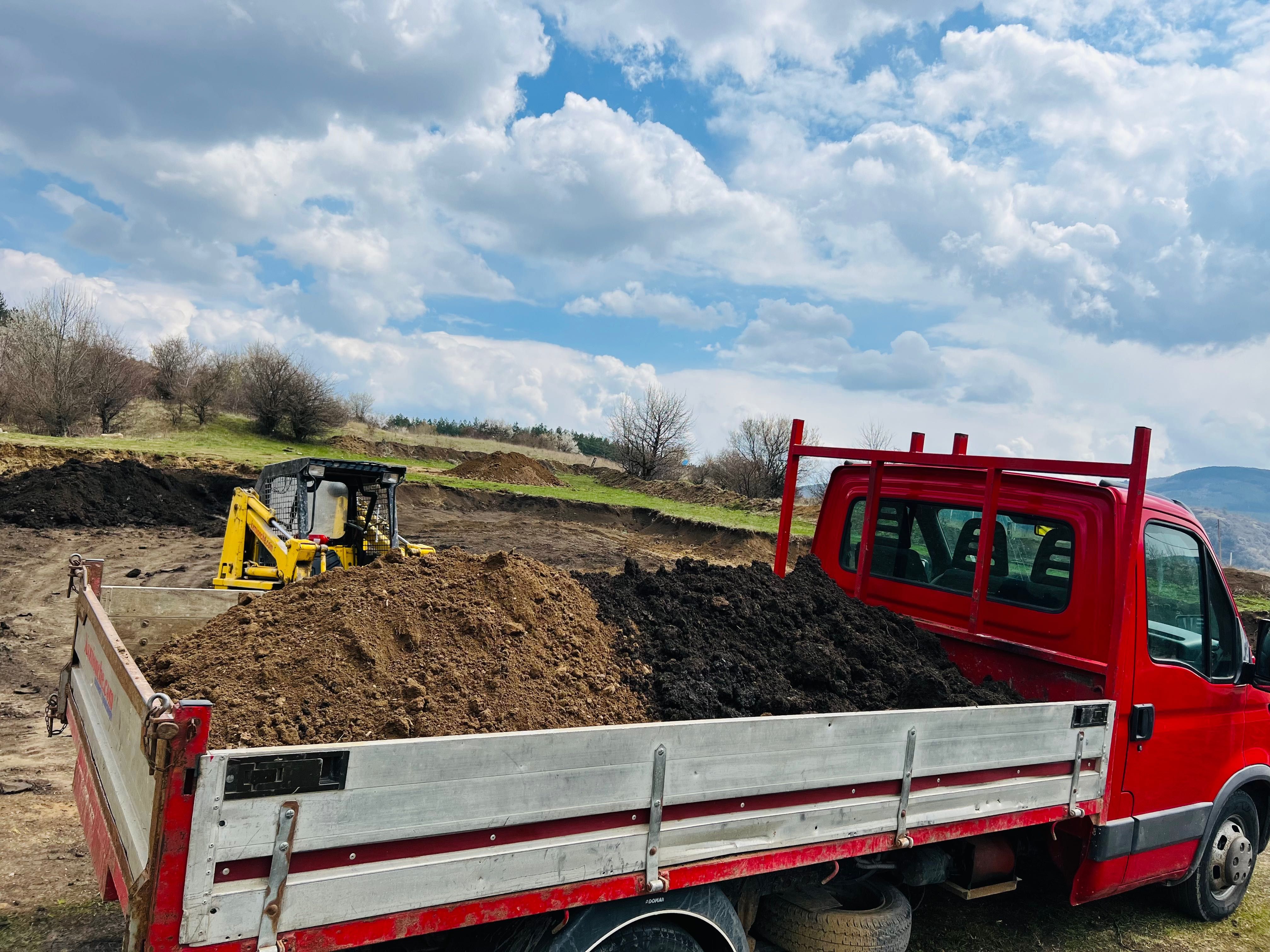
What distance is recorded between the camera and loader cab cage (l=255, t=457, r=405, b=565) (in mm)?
9789

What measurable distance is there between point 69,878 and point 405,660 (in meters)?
2.67

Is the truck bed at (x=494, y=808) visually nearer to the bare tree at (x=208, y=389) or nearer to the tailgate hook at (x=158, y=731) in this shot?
the tailgate hook at (x=158, y=731)

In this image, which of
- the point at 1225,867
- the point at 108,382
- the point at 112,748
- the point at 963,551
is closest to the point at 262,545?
the point at 112,748

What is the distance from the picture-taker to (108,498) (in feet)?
61.6

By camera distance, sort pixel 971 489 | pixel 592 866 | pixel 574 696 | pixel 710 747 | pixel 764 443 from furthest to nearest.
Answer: pixel 764 443, pixel 971 489, pixel 574 696, pixel 710 747, pixel 592 866

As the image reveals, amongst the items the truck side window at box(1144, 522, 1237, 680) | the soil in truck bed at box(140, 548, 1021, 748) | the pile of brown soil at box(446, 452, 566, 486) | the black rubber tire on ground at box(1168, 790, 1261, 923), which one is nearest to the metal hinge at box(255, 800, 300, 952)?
the soil in truck bed at box(140, 548, 1021, 748)

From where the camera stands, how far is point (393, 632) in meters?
3.61

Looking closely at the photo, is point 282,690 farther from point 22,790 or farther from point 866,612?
point 22,790

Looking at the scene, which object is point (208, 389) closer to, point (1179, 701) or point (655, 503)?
point (655, 503)

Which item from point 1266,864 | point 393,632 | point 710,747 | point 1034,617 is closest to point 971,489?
point 1034,617

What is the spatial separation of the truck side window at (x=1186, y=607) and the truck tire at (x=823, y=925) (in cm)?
195

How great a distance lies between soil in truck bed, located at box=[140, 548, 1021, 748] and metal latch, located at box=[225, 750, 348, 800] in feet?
2.83

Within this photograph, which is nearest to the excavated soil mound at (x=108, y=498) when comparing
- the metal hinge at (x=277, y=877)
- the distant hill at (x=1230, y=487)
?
the metal hinge at (x=277, y=877)

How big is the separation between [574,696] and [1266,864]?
5.73m
